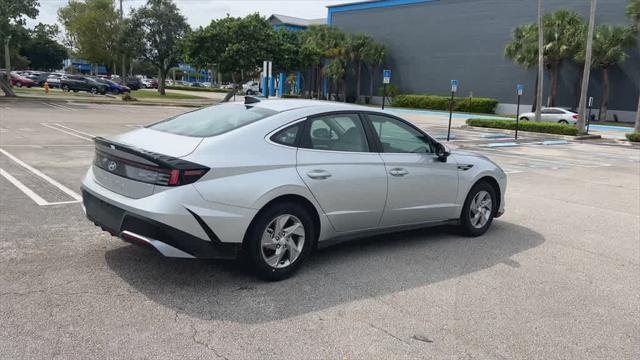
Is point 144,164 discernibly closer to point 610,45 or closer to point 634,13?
point 610,45

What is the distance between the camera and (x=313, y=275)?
4980 mm

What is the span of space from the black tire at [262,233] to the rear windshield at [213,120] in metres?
0.82

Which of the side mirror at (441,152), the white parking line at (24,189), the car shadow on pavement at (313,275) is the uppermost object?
the side mirror at (441,152)

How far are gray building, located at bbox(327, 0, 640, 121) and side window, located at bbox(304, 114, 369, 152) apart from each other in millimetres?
39504

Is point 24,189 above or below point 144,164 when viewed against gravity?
below

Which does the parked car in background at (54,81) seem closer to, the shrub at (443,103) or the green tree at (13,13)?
the green tree at (13,13)

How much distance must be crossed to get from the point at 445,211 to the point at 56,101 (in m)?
32.5

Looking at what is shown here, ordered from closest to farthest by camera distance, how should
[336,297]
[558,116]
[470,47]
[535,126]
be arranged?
[336,297], [535,126], [558,116], [470,47]

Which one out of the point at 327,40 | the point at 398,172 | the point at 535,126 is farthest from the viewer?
the point at 327,40

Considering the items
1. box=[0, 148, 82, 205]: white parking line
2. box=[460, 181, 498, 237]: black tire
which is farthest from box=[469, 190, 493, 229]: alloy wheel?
box=[0, 148, 82, 205]: white parking line

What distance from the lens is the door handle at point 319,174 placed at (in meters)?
4.83

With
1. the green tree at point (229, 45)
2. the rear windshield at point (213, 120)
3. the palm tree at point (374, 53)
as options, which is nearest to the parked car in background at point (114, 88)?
the green tree at point (229, 45)

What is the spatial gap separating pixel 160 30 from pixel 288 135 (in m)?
49.3

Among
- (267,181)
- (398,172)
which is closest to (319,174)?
(267,181)
